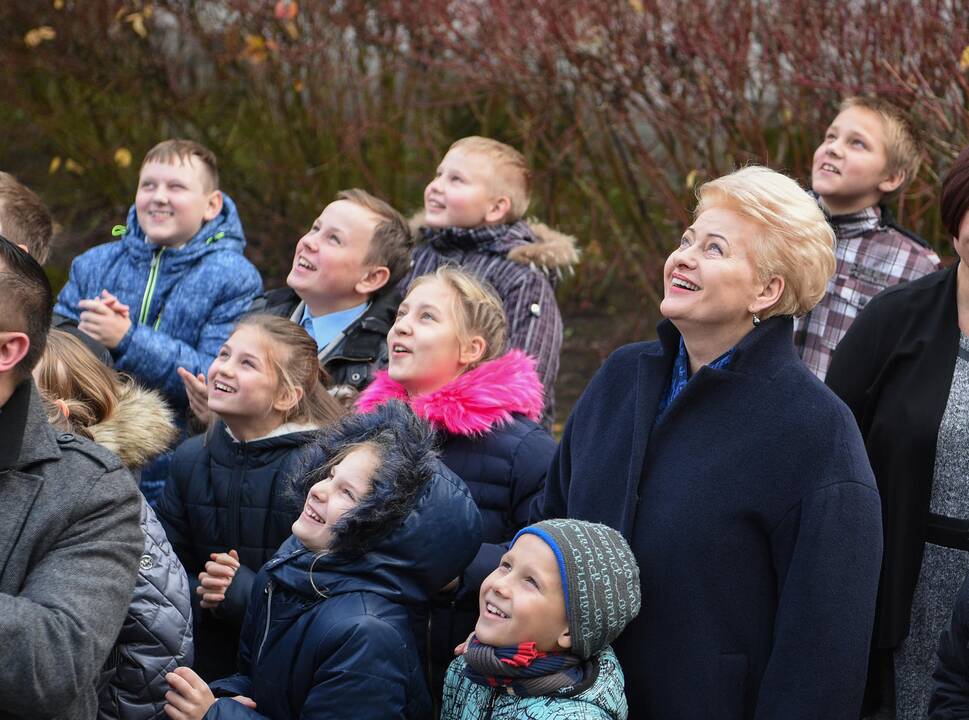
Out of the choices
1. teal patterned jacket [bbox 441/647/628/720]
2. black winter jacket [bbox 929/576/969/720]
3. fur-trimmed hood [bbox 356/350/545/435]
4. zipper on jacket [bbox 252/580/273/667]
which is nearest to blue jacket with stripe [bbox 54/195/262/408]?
fur-trimmed hood [bbox 356/350/545/435]

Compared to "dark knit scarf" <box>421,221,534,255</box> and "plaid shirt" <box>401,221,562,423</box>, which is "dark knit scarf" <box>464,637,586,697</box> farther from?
"dark knit scarf" <box>421,221,534,255</box>

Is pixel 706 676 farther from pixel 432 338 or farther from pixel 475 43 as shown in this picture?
pixel 475 43

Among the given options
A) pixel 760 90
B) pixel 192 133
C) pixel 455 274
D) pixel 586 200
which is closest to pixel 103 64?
pixel 192 133

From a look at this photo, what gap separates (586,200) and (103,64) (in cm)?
347

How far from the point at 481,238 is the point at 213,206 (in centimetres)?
100

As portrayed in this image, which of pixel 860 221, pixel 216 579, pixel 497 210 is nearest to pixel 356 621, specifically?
pixel 216 579

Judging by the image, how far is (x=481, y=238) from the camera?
4.93 metres

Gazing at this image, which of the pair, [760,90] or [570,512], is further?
[760,90]

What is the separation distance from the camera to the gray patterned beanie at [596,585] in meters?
2.76

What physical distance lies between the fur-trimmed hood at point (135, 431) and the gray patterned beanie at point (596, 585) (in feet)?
3.56

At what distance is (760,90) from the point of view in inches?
263

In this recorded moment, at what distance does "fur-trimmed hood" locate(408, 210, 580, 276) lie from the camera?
4.80m

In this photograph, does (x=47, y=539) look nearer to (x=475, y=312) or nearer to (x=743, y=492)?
(x=743, y=492)

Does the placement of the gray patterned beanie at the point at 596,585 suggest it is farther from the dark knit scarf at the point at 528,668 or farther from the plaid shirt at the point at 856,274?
the plaid shirt at the point at 856,274
